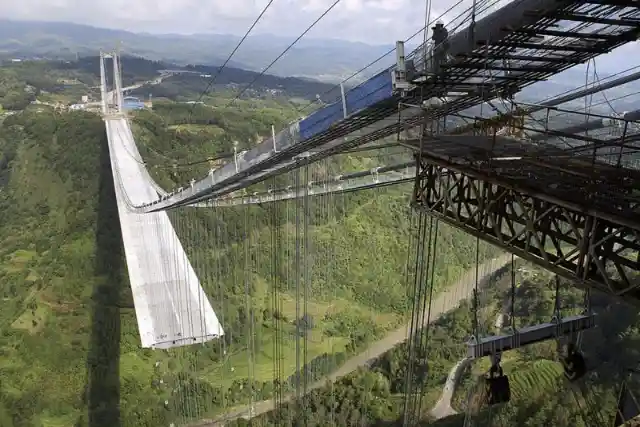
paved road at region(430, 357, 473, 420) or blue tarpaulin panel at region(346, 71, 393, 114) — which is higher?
blue tarpaulin panel at region(346, 71, 393, 114)

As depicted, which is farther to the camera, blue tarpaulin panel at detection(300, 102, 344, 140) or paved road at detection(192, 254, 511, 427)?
paved road at detection(192, 254, 511, 427)

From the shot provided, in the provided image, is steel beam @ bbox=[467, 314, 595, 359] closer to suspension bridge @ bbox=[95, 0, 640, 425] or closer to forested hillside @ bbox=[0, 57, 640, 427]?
suspension bridge @ bbox=[95, 0, 640, 425]

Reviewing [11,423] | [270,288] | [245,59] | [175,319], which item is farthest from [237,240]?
[245,59]

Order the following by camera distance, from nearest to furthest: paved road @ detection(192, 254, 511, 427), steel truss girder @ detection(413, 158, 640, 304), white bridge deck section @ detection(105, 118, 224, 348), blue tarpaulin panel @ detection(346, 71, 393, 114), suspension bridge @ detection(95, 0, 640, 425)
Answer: steel truss girder @ detection(413, 158, 640, 304)
suspension bridge @ detection(95, 0, 640, 425)
blue tarpaulin panel @ detection(346, 71, 393, 114)
white bridge deck section @ detection(105, 118, 224, 348)
paved road @ detection(192, 254, 511, 427)

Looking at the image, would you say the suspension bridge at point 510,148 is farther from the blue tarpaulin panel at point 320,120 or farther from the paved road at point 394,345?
the paved road at point 394,345

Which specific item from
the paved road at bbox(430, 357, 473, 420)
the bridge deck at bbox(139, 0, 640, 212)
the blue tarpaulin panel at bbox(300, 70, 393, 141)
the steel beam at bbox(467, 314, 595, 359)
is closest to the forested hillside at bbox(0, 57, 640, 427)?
the paved road at bbox(430, 357, 473, 420)

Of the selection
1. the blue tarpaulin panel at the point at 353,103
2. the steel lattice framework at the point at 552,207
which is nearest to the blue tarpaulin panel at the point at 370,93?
the blue tarpaulin panel at the point at 353,103

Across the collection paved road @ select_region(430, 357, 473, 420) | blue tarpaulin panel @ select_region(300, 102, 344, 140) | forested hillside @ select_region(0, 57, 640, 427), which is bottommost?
paved road @ select_region(430, 357, 473, 420)

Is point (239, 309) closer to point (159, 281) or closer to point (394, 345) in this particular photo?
point (159, 281)
